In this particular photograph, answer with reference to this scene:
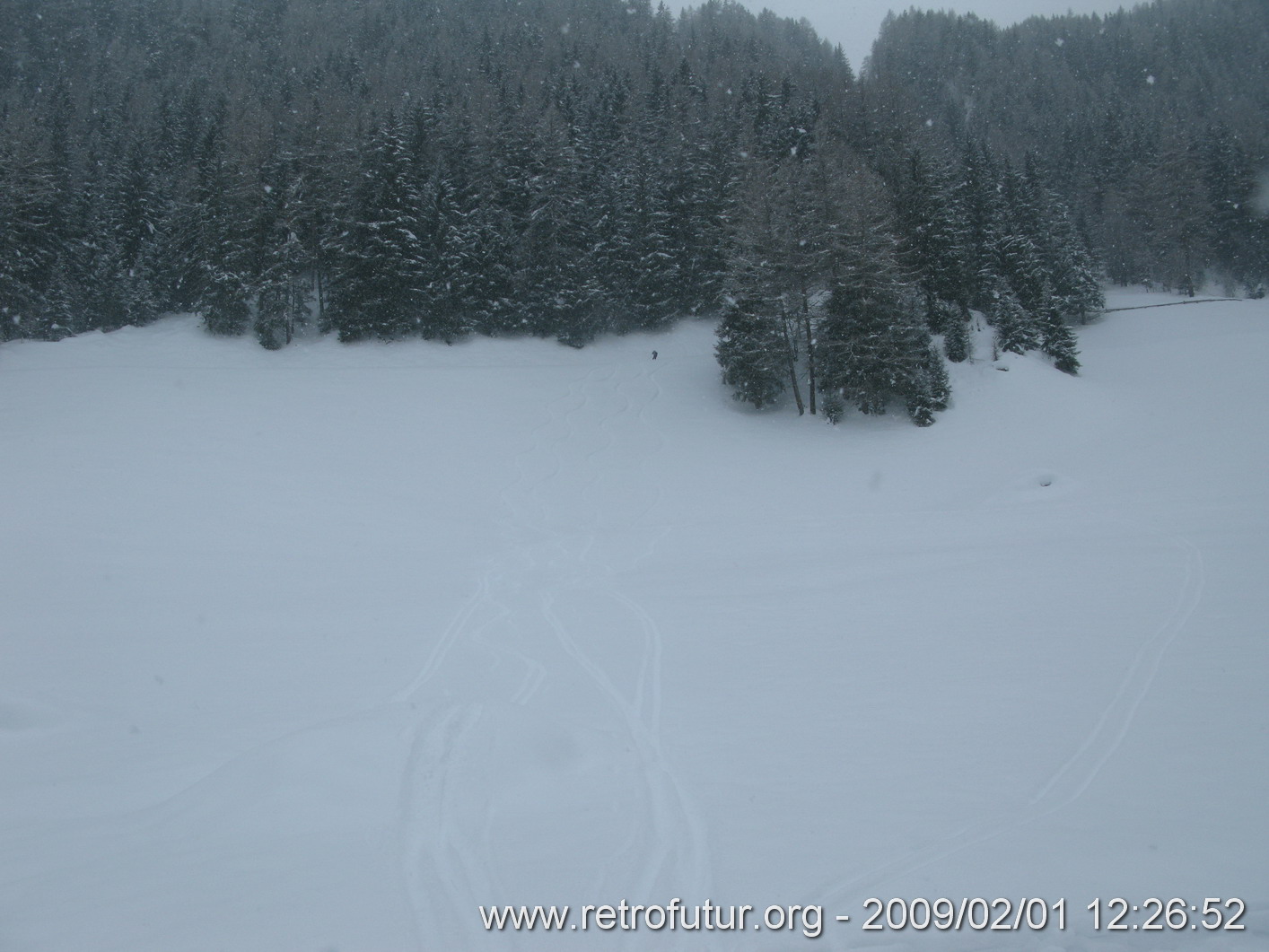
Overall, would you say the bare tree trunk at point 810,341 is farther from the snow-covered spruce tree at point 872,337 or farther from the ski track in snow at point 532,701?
the ski track in snow at point 532,701

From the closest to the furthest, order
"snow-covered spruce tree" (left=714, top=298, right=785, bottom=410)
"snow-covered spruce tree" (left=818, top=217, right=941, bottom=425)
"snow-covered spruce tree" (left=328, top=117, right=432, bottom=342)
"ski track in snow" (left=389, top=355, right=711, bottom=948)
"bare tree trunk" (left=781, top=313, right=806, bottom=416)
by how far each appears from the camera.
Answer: "ski track in snow" (left=389, top=355, right=711, bottom=948) < "snow-covered spruce tree" (left=818, top=217, right=941, bottom=425) < "snow-covered spruce tree" (left=714, top=298, right=785, bottom=410) < "bare tree trunk" (left=781, top=313, right=806, bottom=416) < "snow-covered spruce tree" (left=328, top=117, right=432, bottom=342)

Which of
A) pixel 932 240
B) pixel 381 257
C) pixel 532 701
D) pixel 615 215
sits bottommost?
pixel 532 701

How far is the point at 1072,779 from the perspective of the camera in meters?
5.43

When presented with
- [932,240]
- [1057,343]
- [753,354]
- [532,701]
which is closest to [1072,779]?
[532,701]

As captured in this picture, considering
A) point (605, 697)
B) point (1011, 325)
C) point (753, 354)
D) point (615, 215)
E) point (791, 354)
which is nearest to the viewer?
point (605, 697)

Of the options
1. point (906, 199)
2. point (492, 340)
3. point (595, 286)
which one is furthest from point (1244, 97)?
point (492, 340)

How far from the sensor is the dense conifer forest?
2641 cm

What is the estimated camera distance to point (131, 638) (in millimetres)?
8102

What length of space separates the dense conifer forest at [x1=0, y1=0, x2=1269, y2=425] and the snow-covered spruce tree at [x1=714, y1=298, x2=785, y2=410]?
86mm

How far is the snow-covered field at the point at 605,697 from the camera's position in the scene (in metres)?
4.20

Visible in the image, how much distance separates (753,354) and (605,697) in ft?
67.9

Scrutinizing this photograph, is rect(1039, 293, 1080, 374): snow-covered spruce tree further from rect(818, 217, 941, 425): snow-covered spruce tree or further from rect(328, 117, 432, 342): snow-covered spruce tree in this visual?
rect(328, 117, 432, 342): snow-covered spruce tree

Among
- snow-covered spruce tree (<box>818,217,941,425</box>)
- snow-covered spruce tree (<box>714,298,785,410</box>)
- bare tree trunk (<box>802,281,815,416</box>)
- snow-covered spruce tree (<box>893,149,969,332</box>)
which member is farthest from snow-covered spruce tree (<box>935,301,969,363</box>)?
snow-covered spruce tree (<box>714,298,785,410</box>)

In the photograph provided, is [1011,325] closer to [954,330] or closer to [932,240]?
[954,330]
